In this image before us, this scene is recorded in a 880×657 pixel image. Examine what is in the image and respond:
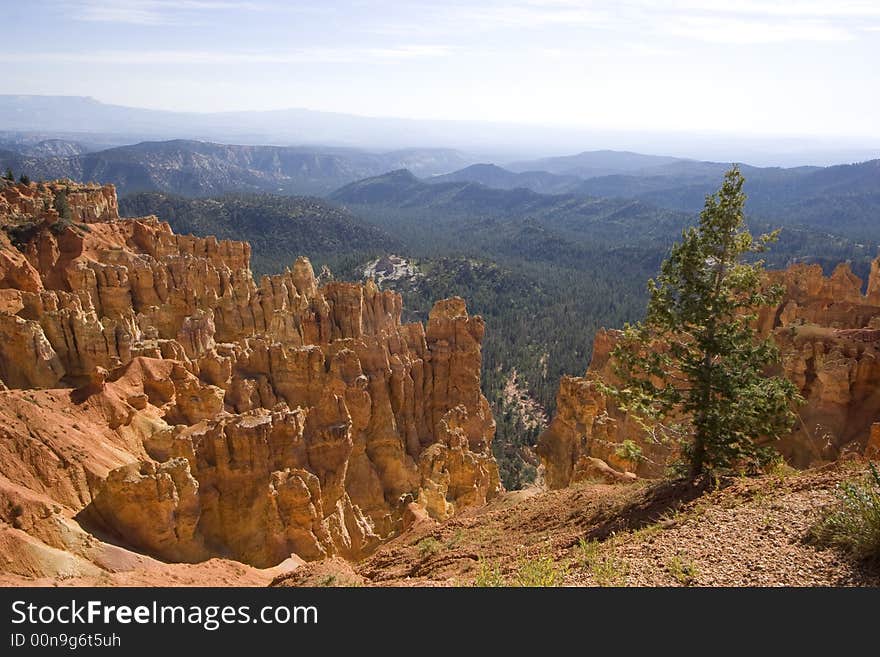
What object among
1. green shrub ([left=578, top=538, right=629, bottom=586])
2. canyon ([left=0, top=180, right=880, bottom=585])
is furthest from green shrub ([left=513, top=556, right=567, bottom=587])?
canyon ([left=0, top=180, right=880, bottom=585])

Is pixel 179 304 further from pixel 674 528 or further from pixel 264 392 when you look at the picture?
pixel 674 528

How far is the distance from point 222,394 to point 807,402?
21.2 m

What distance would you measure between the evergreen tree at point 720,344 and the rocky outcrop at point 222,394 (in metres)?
11.1

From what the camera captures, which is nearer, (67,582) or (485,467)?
(67,582)

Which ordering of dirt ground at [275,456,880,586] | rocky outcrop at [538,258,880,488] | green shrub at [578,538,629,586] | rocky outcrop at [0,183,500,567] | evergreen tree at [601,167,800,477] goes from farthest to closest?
rocky outcrop at [538,258,880,488] → rocky outcrop at [0,183,500,567] → evergreen tree at [601,167,800,477] → green shrub at [578,538,629,586] → dirt ground at [275,456,880,586]

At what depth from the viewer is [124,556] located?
1388cm

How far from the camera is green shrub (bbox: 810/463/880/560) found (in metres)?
7.04

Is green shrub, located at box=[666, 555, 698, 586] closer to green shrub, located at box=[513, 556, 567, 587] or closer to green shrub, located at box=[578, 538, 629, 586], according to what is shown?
green shrub, located at box=[578, 538, 629, 586]

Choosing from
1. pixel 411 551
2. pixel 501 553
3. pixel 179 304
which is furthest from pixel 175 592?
pixel 179 304

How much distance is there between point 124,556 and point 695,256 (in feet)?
47.1

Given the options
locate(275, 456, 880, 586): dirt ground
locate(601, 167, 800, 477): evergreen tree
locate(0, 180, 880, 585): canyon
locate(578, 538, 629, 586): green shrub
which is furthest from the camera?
locate(0, 180, 880, 585): canyon

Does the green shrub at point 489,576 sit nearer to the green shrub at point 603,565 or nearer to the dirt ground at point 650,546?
the dirt ground at point 650,546

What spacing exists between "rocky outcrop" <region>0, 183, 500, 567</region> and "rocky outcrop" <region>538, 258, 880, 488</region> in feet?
16.4

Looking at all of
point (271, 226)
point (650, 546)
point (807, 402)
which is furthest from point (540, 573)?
point (271, 226)
